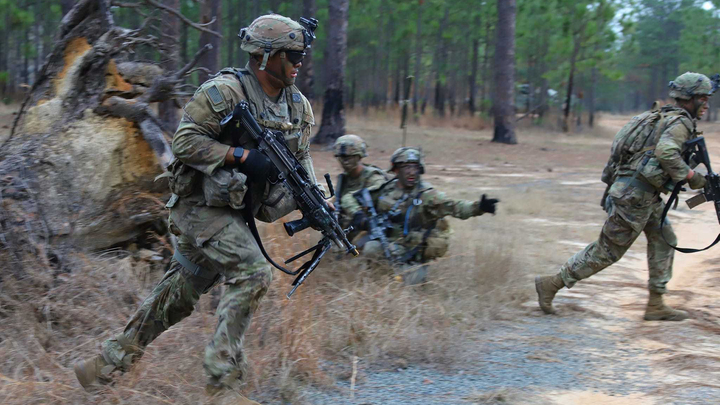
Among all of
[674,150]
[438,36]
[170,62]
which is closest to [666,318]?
[674,150]

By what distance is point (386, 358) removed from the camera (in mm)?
4410

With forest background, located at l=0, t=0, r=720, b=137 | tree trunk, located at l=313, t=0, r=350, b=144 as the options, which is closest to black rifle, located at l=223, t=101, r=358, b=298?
tree trunk, located at l=313, t=0, r=350, b=144

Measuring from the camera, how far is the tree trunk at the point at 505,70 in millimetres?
18484

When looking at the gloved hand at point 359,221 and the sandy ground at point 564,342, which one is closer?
the sandy ground at point 564,342

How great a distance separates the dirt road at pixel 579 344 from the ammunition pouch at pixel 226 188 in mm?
1139

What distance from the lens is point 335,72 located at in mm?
15664

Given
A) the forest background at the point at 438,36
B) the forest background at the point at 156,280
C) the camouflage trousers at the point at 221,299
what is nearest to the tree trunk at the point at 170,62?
the forest background at the point at 156,280

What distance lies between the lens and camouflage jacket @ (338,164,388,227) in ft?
19.4

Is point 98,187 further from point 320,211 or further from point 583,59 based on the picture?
point 583,59

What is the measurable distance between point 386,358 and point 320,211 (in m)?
1.24

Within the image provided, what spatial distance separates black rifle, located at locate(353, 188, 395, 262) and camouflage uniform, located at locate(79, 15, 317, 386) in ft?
7.15

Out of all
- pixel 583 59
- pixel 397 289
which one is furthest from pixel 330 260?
pixel 583 59

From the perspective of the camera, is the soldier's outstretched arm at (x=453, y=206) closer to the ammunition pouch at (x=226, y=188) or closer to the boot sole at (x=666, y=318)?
the boot sole at (x=666, y=318)

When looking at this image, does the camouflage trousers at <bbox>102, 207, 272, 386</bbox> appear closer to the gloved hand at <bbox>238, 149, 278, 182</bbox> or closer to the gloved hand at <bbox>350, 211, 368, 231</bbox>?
the gloved hand at <bbox>238, 149, 278, 182</bbox>
